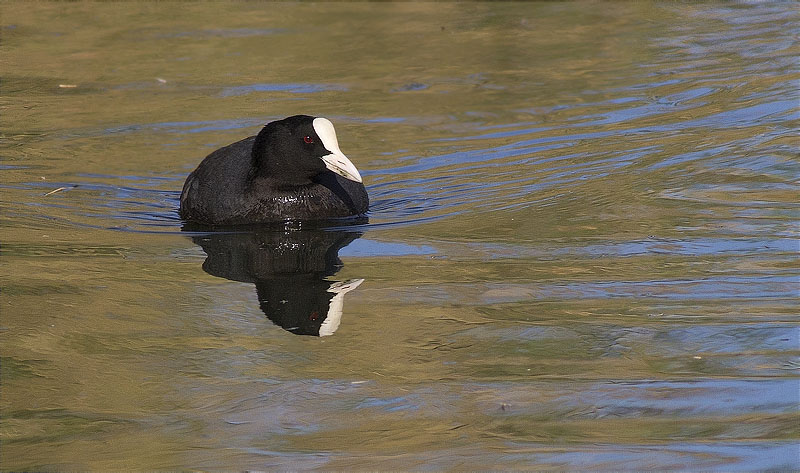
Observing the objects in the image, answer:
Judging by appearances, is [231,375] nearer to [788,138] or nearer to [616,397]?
[616,397]

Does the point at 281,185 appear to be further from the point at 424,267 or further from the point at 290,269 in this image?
the point at 424,267

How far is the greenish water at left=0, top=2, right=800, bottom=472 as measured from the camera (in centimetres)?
345

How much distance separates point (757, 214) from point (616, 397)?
2.39 metres

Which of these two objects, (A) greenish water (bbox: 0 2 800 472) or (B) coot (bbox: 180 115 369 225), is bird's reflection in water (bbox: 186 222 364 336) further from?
(B) coot (bbox: 180 115 369 225)

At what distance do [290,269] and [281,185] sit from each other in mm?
1108

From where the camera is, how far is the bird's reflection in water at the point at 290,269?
14.7 ft

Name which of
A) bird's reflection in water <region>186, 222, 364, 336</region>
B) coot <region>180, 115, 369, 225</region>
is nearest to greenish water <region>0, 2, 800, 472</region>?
bird's reflection in water <region>186, 222, 364, 336</region>

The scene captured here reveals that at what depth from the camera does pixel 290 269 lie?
5219 millimetres

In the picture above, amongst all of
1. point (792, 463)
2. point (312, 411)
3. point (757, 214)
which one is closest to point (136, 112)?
point (757, 214)

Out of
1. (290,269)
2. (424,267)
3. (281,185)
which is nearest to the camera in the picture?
(424,267)

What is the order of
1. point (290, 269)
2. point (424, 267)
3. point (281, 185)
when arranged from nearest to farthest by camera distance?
point (424, 267), point (290, 269), point (281, 185)

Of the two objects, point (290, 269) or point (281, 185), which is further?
point (281, 185)

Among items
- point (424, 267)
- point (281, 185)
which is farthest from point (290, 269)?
point (281, 185)

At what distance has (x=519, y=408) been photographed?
355 centimetres
